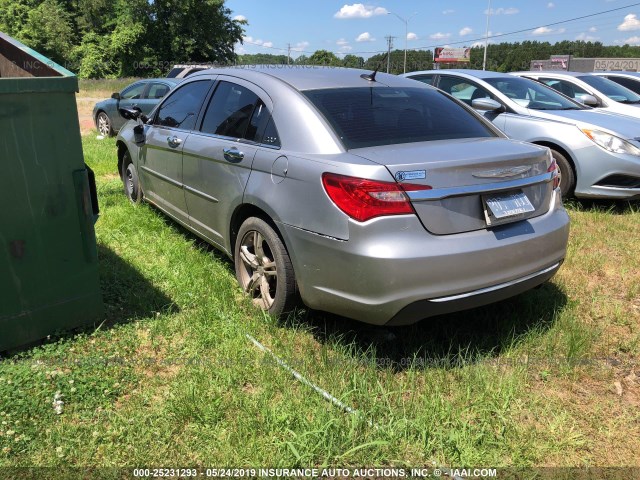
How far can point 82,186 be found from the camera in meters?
3.11

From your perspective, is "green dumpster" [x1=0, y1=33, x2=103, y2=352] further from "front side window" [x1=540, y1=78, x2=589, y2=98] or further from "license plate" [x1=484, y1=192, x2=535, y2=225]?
"front side window" [x1=540, y1=78, x2=589, y2=98]

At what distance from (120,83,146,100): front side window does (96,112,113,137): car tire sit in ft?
2.04

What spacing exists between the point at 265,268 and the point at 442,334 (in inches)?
47.8

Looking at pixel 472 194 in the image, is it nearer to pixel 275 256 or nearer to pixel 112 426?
pixel 275 256

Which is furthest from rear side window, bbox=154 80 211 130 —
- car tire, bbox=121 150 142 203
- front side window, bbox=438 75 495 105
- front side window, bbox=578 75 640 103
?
front side window, bbox=578 75 640 103

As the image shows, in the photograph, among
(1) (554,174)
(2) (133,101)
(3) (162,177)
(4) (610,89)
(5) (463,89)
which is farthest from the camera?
(2) (133,101)

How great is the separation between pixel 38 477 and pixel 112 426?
37 cm

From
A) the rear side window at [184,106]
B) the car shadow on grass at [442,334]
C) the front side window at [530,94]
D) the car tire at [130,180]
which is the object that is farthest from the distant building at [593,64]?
the car shadow on grass at [442,334]

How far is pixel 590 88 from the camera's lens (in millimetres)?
9336

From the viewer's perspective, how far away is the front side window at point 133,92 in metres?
12.1

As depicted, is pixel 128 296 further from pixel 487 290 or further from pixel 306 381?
pixel 487 290

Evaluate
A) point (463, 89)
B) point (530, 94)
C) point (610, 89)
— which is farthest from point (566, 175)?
point (610, 89)

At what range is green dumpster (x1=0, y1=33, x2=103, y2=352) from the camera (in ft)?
9.25

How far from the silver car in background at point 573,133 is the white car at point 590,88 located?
7.82 ft
